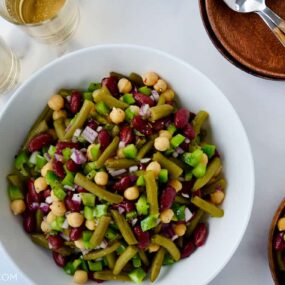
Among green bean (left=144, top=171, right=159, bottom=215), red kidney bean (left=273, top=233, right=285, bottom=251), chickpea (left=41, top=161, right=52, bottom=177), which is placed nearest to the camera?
green bean (left=144, top=171, right=159, bottom=215)

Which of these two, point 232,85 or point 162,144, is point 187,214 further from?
point 232,85

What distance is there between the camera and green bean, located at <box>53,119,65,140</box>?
56.8 inches

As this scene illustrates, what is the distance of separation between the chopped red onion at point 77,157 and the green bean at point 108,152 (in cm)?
5

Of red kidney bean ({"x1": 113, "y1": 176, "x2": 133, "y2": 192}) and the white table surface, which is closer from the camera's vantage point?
red kidney bean ({"x1": 113, "y1": 176, "x2": 133, "y2": 192})

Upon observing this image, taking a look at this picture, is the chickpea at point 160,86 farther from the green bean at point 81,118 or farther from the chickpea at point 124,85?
the green bean at point 81,118

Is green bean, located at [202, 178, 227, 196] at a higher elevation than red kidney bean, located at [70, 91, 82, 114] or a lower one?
lower

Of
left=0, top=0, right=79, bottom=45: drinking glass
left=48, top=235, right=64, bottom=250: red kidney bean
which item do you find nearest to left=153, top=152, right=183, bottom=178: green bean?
left=48, top=235, right=64, bottom=250: red kidney bean

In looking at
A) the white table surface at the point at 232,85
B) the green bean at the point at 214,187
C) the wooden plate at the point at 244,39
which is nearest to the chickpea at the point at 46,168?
the white table surface at the point at 232,85

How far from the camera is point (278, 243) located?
1.52m

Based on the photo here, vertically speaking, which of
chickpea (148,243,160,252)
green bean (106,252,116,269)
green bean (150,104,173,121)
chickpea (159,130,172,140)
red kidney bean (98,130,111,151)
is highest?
green bean (150,104,173,121)

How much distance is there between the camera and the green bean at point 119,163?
1.35 m

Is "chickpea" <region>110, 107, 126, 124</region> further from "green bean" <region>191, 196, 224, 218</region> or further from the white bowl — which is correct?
"green bean" <region>191, 196, 224, 218</region>

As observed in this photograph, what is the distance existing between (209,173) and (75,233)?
391 millimetres

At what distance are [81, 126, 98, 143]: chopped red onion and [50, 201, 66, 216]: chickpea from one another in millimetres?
186
